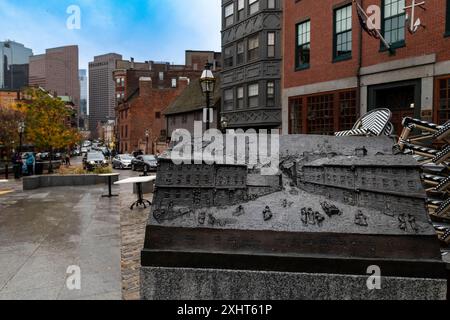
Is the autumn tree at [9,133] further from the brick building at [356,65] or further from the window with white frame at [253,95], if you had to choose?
the brick building at [356,65]

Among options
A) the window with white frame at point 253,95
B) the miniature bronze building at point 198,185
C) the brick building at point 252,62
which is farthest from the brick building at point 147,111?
the miniature bronze building at point 198,185

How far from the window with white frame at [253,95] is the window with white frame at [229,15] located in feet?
18.0

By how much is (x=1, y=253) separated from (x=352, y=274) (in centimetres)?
624

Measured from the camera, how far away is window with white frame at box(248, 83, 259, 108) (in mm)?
24416

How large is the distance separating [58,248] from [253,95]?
1921 centimetres

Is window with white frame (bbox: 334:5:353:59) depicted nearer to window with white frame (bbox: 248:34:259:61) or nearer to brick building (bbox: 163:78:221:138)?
window with white frame (bbox: 248:34:259:61)

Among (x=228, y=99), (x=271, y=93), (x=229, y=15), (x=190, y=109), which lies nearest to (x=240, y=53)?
(x=229, y=15)

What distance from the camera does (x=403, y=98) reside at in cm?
1409

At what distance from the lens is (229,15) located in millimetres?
26922

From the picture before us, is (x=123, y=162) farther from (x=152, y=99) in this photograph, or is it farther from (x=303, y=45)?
(x=152, y=99)

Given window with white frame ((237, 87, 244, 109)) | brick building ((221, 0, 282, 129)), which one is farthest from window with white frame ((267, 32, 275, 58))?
window with white frame ((237, 87, 244, 109))

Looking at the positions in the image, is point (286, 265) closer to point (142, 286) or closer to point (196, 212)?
point (196, 212)

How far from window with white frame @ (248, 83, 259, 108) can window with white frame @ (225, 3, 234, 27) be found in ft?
18.0
